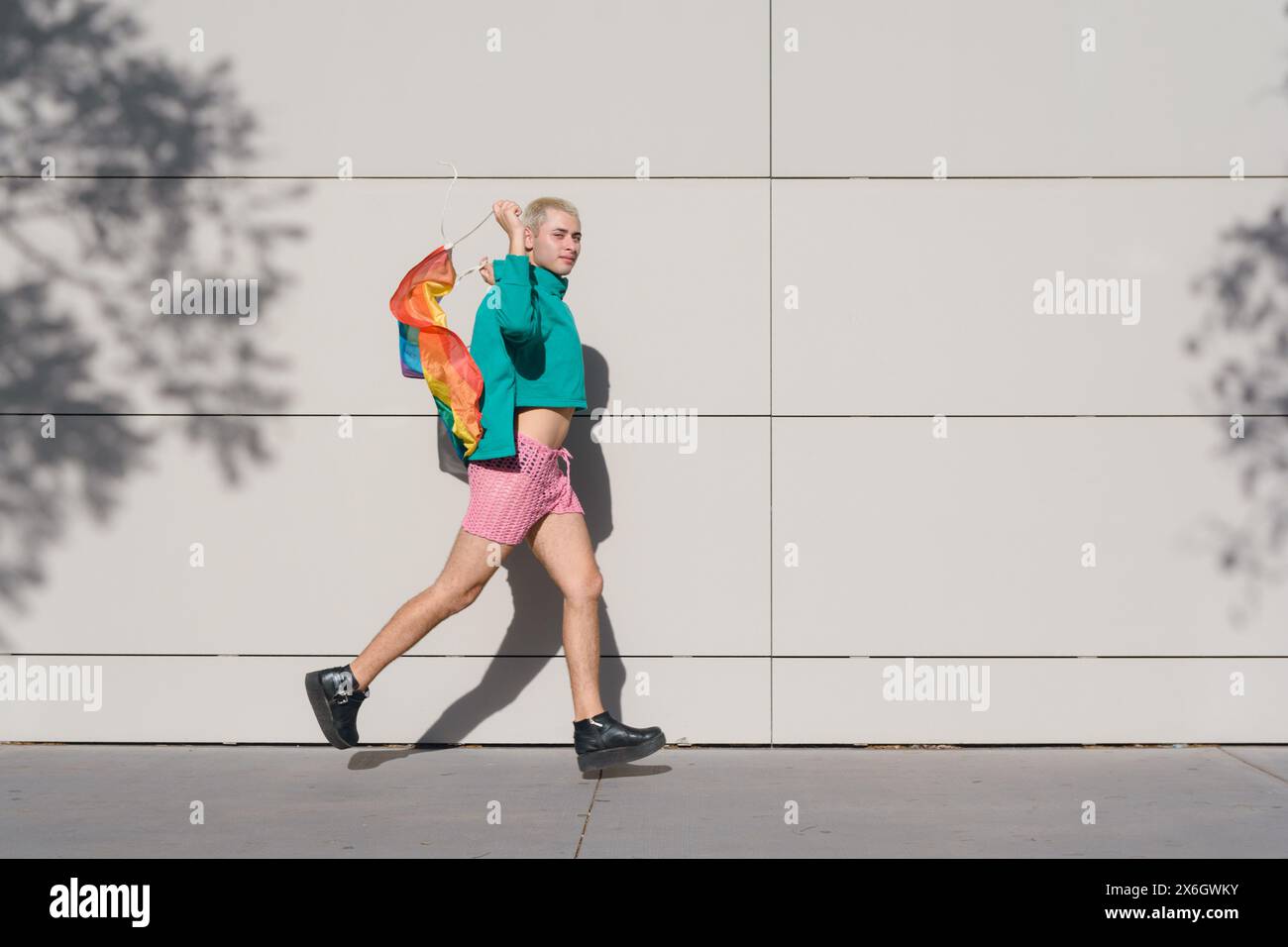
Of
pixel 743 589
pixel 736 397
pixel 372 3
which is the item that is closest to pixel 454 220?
pixel 372 3

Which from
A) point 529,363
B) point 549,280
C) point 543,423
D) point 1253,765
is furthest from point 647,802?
point 1253,765

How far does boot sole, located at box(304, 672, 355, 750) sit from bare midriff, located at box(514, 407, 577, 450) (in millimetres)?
1180

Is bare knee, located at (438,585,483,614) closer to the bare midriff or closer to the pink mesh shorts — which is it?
the pink mesh shorts

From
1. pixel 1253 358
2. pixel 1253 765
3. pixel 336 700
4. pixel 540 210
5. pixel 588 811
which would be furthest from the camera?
pixel 1253 358

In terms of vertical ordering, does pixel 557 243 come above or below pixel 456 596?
above

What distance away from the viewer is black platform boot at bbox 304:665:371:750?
16.5ft

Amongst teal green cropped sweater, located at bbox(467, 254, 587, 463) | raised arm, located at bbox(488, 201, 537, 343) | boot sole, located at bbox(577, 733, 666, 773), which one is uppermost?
raised arm, located at bbox(488, 201, 537, 343)

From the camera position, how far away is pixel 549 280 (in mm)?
5156

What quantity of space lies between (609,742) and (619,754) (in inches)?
2.2

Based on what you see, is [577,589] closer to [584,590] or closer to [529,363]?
[584,590]

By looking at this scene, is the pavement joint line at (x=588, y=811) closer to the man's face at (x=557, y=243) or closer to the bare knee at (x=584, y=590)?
the bare knee at (x=584, y=590)

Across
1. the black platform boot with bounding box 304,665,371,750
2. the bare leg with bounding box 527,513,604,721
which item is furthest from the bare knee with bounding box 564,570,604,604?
the black platform boot with bounding box 304,665,371,750

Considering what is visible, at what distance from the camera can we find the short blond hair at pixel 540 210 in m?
5.11

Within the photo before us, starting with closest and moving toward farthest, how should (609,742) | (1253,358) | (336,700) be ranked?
(609,742) < (336,700) < (1253,358)
